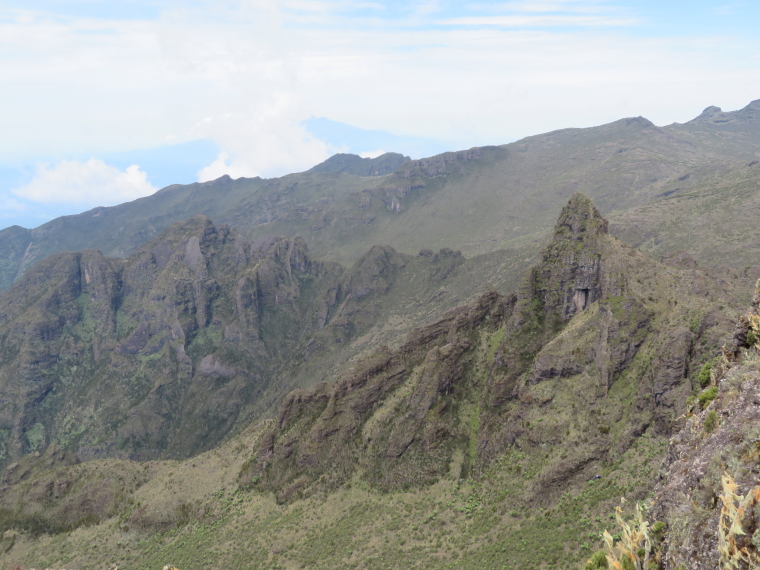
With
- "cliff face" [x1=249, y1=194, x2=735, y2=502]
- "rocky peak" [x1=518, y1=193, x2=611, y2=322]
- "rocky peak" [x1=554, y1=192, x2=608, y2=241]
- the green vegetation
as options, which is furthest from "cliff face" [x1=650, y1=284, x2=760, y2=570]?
"rocky peak" [x1=554, y1=192, x2=608, y2=241]

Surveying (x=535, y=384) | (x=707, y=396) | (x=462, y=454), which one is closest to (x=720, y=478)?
(x=707, y=396)

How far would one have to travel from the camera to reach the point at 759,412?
63.2ft

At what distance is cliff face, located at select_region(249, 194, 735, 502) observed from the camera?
64812 mm

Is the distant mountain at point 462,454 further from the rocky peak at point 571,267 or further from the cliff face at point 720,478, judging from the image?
the cliff face at point 720,478

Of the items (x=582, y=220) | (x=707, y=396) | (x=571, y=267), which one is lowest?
(x=571, y=267)

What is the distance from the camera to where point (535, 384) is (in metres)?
77.3

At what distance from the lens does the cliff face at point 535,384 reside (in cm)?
6481

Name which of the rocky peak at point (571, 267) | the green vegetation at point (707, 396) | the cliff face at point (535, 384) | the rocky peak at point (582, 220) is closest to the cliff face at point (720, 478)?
the green vegetation at point (707, 396)

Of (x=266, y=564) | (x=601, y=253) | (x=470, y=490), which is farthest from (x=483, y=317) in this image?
(x=266, y=564)

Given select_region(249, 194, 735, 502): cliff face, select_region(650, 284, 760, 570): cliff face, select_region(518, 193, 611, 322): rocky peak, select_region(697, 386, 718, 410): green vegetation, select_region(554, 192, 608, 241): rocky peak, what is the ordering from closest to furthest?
select_region(650, 284, 760, 570): cliff face
select_region(697, 386, 718, 410): green vegetation
select_region(249, 194, 735, 502): cliff face
select_region(518, 193, 611, 322): rocky peak
select_region(554, 192, 608, 241): rocky peak

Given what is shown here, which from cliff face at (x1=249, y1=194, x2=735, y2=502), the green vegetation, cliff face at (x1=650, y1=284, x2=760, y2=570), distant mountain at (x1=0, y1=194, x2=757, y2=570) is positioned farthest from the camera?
cliff face at (x1=249, y1=194, x2=735, y2=502)

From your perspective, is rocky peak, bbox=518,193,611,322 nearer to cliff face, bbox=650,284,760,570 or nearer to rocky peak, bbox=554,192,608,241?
rocky peak, bbox=554,192,608,241

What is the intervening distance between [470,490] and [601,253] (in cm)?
4947

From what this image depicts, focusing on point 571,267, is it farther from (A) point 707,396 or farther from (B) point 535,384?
(A) point 707,396
